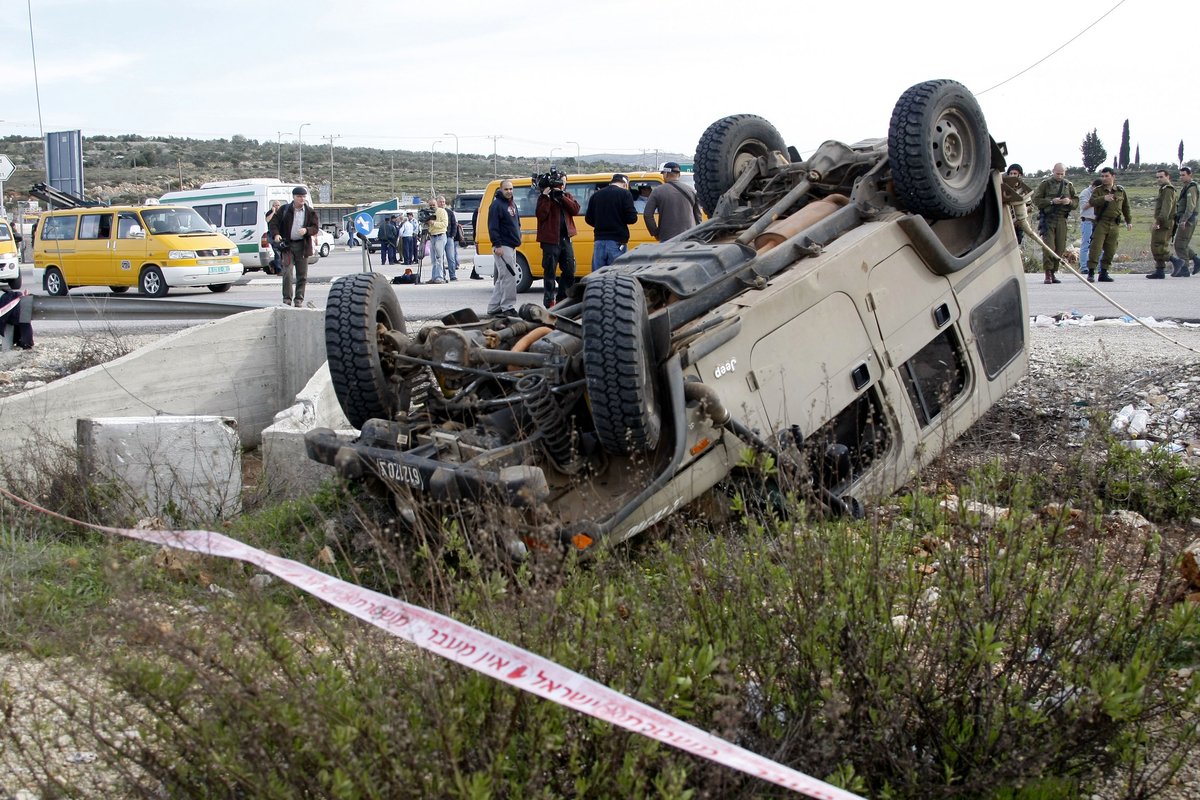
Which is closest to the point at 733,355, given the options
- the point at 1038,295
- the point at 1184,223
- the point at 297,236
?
the point at 297,236

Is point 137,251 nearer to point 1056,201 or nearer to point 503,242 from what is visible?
point 503,242

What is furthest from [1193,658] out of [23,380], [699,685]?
[23,380]


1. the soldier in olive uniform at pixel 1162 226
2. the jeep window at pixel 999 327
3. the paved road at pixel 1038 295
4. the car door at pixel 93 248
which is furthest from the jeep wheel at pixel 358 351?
the car door at pixel 93 248

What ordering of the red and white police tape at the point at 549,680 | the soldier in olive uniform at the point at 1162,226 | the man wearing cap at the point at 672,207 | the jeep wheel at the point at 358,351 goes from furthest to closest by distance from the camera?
the soldier in olive uniform at the point at 1162,226 < the man wearing cap at the point at 672,207 < the jeep wheel at the point at 358,351 < the red and white police tape at the point at 549,680

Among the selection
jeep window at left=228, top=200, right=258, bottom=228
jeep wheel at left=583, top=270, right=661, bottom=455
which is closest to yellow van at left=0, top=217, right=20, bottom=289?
jeep window at left=228, top=200, right=258, bottom=228

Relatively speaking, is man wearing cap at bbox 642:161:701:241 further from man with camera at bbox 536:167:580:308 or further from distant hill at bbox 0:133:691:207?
distant hill at bbox 0:133:691:207

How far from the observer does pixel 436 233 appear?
20.3 metres

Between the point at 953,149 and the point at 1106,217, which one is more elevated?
the point at 953,149

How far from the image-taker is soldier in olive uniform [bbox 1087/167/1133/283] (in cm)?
1477

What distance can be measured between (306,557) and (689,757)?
3.14 meters

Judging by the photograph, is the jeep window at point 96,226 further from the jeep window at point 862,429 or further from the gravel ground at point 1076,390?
the jeep window at point 862,429

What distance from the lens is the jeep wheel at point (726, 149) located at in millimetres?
6754

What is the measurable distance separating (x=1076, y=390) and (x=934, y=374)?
2.49 m

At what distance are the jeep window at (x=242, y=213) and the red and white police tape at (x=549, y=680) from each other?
2721 centimetres
